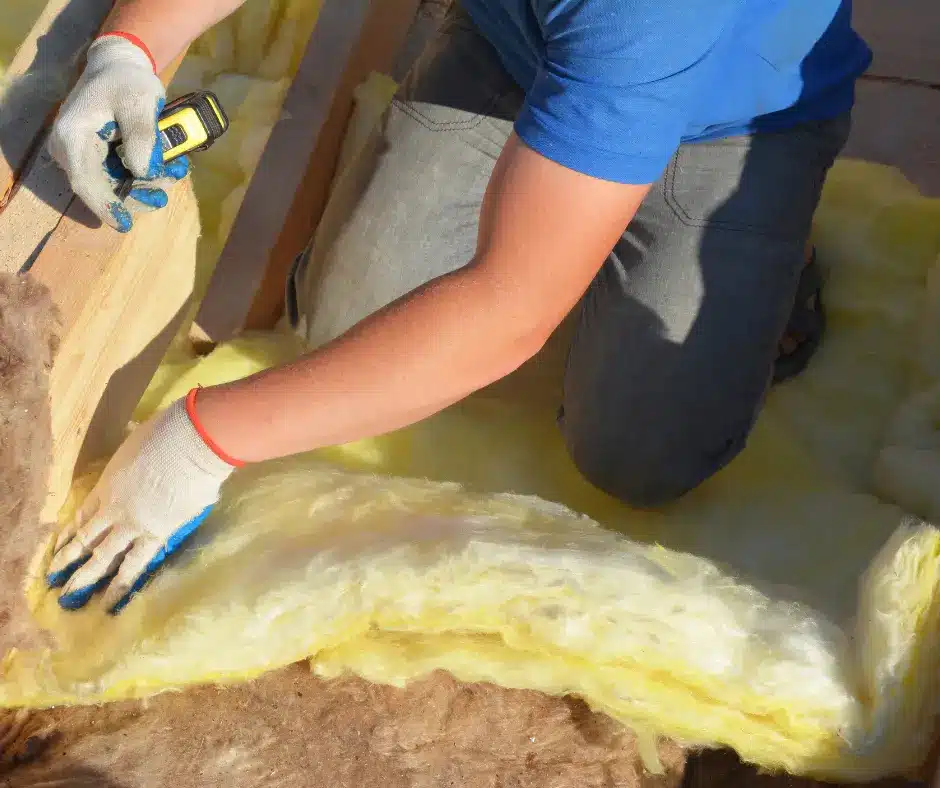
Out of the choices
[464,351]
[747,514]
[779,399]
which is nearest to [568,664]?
[464,351]

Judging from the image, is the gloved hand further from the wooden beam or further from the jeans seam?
the jeans seam

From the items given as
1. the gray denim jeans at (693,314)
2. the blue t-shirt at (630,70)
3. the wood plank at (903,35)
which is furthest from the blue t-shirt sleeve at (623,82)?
the wood plank at (903,35)

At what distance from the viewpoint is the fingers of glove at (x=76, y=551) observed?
2.89 ft

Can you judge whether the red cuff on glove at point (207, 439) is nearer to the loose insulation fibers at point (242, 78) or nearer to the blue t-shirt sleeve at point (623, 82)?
the blue t-shirt sleeve at point (623, 82)

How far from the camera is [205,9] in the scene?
1056 mm

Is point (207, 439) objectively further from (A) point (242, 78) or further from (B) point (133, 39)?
(A) point (242, 78)

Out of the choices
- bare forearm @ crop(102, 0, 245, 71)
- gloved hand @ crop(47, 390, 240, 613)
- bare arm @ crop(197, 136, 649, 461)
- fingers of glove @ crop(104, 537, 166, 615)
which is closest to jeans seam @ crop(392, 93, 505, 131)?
bare forearm @ crop(102, 0, 245, 71)

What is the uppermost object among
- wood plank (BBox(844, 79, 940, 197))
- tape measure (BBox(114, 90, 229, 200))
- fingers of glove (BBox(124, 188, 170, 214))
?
tape measure (BBox(114, 90, 229, 200))

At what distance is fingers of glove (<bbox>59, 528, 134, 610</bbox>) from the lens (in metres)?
0.86

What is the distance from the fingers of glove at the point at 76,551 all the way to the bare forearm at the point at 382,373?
0.52 ft

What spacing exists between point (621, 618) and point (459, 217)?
648mm

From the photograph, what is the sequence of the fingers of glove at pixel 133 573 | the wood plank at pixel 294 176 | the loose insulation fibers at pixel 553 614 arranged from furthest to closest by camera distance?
1. the wood plank at pixel 294 176
2. the fingers of glove at pixel 133 573
3. the loose insulation fibers at pixel 553 614

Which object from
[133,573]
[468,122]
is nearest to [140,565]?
[133,573]

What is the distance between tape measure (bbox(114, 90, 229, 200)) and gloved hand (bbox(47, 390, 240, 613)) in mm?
266
